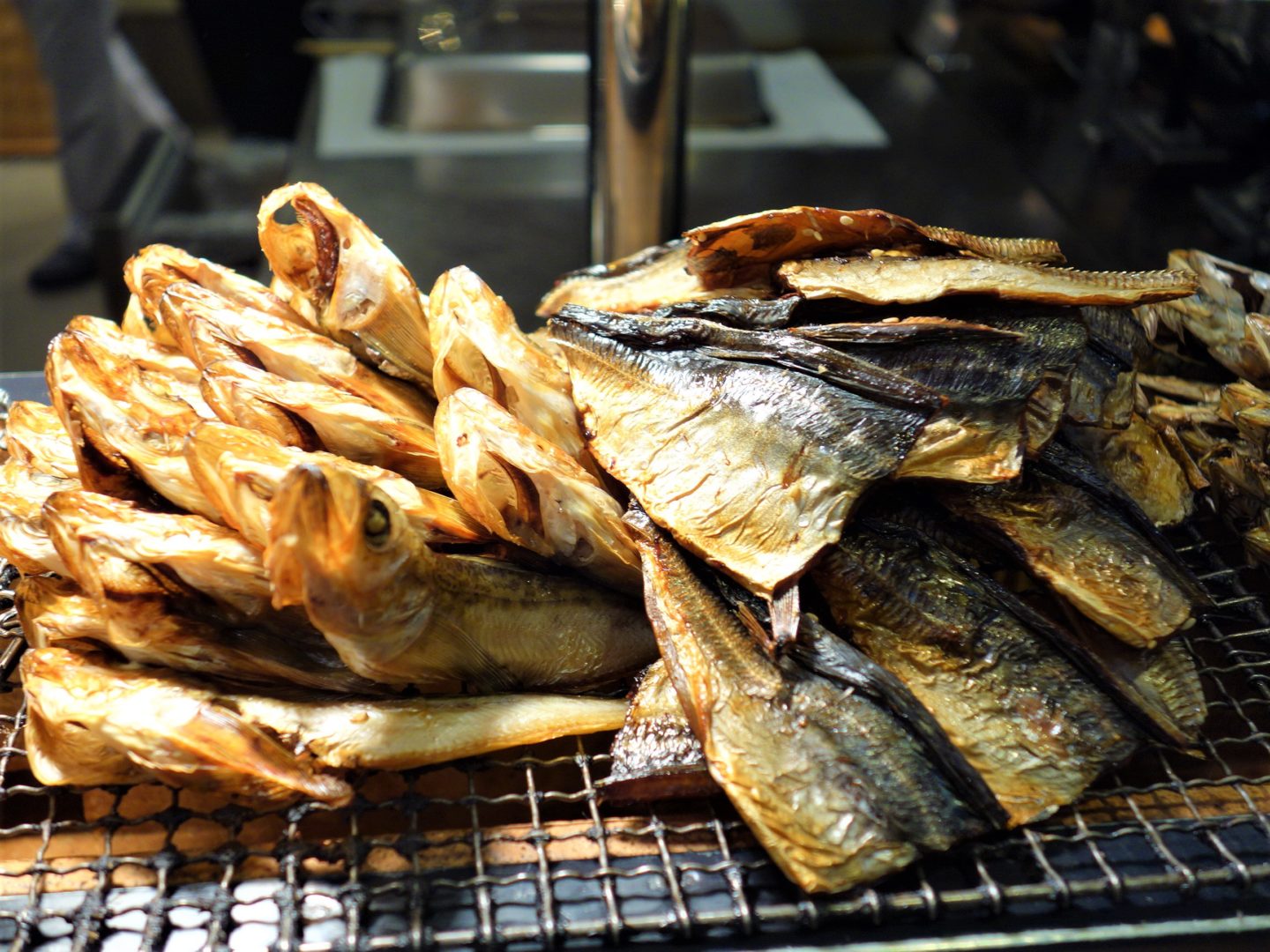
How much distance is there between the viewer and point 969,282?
139cm

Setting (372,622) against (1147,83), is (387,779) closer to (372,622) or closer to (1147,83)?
(372,622)

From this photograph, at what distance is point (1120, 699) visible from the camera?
1232 millimetres

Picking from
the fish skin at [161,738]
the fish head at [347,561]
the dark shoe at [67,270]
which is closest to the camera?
the fish head at [347,561]

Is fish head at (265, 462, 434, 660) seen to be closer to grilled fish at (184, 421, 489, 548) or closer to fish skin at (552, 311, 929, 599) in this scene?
grilled fish at (184, 421, 489, 548)

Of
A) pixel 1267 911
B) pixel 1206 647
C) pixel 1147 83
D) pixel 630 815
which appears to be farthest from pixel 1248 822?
pixel 1147 83

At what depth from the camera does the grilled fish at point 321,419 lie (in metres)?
1.38

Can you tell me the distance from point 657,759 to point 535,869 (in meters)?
0.18

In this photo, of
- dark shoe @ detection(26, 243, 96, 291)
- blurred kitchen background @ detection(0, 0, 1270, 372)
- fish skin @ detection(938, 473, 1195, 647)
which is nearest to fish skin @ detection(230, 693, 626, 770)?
fish skin @ detection(938, 473, 1195, 647)

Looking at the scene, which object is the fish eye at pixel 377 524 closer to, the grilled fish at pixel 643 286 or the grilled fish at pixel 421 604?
the grilled fish at pixel 421 604

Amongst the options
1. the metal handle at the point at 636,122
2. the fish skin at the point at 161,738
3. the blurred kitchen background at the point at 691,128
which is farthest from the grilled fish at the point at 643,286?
the blurred kitchen background at the point at 691,128

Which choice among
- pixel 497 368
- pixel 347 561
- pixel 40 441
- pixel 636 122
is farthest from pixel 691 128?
pixel 347 561

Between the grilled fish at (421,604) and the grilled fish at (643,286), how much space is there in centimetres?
46

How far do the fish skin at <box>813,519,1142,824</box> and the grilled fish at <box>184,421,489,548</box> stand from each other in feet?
1.55

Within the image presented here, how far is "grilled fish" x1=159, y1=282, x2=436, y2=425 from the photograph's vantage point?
4.80ft
